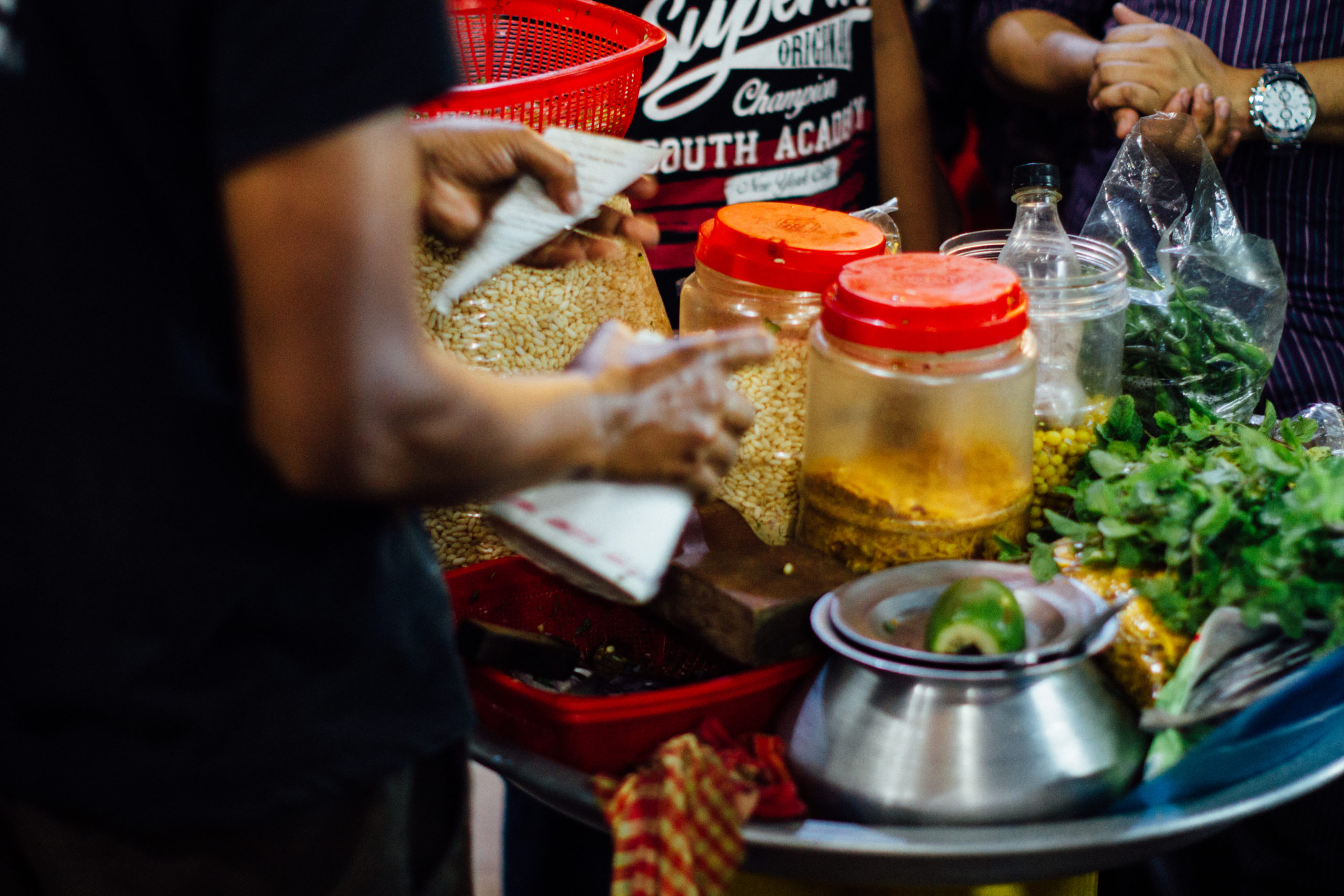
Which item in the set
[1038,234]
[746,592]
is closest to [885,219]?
[1038,234]

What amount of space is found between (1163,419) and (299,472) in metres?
1.00

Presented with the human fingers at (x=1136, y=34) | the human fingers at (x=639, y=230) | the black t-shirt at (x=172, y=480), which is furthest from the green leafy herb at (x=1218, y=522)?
the human fingers at (x=1136, y=34)

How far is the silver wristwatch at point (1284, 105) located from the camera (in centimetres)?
166

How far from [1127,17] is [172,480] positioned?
1778 mm

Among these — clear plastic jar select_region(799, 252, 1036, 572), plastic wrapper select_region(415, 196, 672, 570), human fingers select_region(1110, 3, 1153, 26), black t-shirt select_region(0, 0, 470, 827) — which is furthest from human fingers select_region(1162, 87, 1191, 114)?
black t-shirt select_region(0, 0, 470, 827)

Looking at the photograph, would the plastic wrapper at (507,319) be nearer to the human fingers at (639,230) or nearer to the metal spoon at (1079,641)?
the human fingers at (639,230)

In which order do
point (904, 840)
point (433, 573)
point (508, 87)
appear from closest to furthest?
point (433, 573)
point (904, 840)
point (508, 87)

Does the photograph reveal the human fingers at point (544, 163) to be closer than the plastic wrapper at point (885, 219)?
Yes

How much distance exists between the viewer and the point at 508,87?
1090 millimetres

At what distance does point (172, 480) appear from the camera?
0.61 metres

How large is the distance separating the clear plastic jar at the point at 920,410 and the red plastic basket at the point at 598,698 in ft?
0.56

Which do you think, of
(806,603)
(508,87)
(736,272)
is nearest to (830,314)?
(736,272)

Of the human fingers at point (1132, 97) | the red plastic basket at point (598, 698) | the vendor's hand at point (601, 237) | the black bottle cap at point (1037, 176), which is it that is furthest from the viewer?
the human fingers at point (1132, 97)

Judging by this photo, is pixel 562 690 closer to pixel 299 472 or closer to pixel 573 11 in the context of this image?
pixel 299 472
